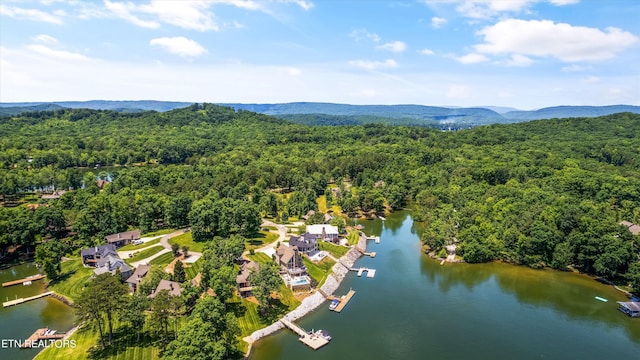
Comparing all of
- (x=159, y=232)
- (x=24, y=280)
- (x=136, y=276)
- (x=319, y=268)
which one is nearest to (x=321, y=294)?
(x=319, y=268)

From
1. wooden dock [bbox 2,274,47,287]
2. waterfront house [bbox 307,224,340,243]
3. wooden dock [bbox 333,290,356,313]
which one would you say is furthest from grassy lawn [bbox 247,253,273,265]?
wooden dock [bbox 2,274,47,287]

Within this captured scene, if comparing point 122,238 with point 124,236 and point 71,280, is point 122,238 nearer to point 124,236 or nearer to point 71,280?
point 124,236

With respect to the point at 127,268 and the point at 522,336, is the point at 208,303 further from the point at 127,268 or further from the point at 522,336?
the point at 522,336

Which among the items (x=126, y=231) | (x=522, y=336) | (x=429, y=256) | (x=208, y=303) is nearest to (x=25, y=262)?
(x=126, y=231)

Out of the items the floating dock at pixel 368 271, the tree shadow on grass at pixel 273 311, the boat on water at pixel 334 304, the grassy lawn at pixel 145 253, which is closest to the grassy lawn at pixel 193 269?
the grassy lawn at pixel 145 253

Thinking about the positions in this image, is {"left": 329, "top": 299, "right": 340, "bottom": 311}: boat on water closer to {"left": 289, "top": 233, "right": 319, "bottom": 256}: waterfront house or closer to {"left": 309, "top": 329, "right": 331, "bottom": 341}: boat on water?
{"left": 309, "top": 329, "right": 331, "bottom": 341}: boat on water
